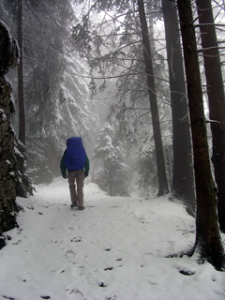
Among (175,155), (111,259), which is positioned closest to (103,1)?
(175,155)

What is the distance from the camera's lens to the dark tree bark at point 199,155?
3.02m

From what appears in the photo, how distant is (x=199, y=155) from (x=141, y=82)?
6408 millimetres

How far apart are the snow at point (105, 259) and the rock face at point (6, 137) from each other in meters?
0.37

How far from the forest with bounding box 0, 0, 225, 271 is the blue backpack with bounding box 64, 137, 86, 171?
55.3 inches

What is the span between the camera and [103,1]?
303 inches

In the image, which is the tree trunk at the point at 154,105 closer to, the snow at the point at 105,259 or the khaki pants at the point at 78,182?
the snow at the point at 105,259

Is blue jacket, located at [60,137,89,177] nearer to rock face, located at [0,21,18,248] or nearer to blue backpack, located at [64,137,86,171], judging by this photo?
blue backpack, located at [64,137,86,171]

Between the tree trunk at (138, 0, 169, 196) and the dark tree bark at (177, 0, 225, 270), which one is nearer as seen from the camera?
the dark tree bark at (177, 0, 225, 270)

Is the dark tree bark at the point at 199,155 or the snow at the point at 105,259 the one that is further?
the dark tree bark at the point at 199,155

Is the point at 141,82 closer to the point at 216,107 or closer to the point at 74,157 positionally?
the point at 74,157

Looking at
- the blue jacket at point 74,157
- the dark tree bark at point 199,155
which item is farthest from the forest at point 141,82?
the blue jacket at point 74,157

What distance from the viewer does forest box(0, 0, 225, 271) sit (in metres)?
3.13

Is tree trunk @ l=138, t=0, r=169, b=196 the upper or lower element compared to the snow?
upper

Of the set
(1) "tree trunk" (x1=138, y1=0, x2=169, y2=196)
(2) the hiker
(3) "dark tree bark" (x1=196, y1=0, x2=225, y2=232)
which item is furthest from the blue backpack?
(3) "dark tree bark" (x1=196, y1=0, x2=225, y2=232)
